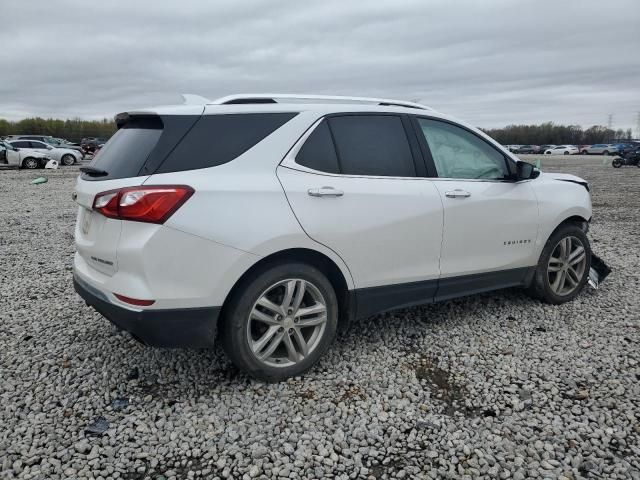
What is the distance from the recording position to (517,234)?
4.38 m

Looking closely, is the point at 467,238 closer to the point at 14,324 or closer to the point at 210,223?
the point at 210,223

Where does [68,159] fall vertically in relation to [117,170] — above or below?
below

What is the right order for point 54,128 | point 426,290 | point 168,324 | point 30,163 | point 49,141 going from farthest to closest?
point 54,128
point 49,141
point 30,163
point 426,290
point 168,324

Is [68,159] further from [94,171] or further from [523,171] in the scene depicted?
[523,171]

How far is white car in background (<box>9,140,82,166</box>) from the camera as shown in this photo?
26.7 m

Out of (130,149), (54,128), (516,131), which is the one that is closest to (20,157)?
(130,149)

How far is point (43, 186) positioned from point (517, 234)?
55.8 feet

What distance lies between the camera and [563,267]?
4.85 meters

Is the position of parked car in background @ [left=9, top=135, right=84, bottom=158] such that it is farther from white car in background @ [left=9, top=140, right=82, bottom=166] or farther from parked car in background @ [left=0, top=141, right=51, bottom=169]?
parked car in background @ [left=0, top=141, right=51, bottom=169]

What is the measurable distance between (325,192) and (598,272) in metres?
3.60

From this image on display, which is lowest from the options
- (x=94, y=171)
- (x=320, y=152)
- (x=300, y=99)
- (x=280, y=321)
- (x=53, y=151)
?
(x=280, y=321)

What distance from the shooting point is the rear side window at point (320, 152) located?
3.35m

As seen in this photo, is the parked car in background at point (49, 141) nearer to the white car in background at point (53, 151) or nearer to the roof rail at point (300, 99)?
the white car in background at point (53, 151)

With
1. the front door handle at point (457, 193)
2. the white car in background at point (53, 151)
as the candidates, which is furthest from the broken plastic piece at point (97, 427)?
the white car in background at point (53, 151)
